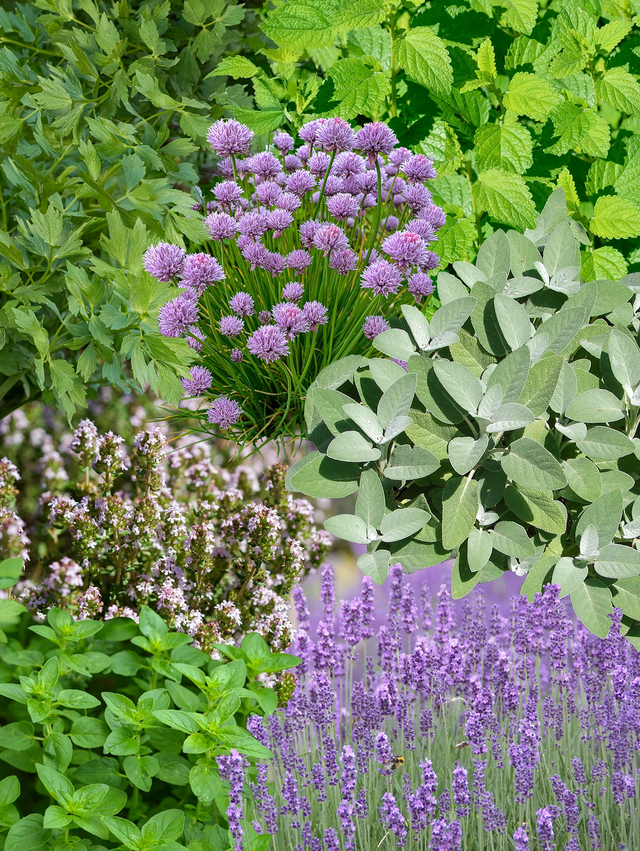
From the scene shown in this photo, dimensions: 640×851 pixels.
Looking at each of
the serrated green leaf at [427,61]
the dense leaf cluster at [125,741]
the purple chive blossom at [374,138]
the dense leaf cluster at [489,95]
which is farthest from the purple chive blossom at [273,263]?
the dense leaf cluster at [125,741]

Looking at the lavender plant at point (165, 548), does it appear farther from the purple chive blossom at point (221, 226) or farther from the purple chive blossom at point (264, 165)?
the purple chive blossom at point (264, 165)

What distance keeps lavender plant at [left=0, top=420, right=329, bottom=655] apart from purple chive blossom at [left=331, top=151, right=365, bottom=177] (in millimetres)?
970

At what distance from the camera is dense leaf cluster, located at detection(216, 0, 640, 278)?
8.70ft

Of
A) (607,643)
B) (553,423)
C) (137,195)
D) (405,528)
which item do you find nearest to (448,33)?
(137,195)

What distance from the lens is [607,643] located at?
1.88 meters

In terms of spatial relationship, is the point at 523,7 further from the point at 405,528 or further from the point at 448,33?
the point at 405,528

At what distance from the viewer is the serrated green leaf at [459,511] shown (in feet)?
6.22

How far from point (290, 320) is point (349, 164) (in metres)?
0.56

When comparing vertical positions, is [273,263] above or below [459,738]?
above

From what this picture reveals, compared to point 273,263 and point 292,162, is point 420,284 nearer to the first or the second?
point 273,263

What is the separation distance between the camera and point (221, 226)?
7.77ft

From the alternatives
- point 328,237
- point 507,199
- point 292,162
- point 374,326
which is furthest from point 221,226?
point 507,199

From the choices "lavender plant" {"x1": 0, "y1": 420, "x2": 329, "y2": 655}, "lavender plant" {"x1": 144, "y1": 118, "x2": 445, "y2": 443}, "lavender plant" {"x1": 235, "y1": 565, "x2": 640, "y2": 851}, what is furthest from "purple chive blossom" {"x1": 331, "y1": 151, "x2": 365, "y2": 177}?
"lavender plant" {"x1": 235, "y1": 565, "x2": 640, "y2": 851}

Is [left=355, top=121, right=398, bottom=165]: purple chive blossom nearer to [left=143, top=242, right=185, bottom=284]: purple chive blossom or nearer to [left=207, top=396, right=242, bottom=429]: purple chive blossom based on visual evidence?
[left=143, top=242, right=185, bottom=284]: purple chive blossom
